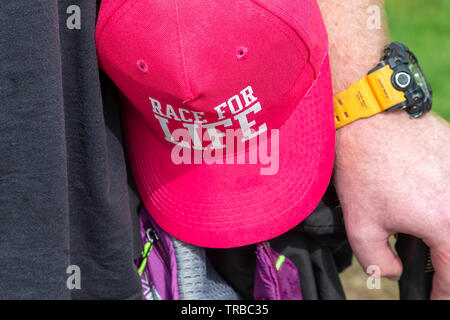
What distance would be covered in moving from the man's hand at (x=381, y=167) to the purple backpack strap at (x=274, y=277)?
168mm

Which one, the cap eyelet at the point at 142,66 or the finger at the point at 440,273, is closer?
the cap eyelet at the point at 142,66

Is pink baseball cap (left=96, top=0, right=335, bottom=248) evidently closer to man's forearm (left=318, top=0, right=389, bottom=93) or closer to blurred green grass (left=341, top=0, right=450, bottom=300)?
man's forearm (left=318, top=0, right=389, bottom=93)

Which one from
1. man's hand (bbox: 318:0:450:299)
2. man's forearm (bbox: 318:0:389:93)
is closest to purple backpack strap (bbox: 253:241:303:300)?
man's hand (bbox: 318:0:450:299)

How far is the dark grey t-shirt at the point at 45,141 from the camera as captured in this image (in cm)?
77

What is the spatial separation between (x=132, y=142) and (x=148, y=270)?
0.99 feet

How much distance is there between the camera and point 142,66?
878 mm

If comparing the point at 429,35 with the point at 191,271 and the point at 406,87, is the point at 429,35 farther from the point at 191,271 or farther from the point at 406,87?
the point at 191,271

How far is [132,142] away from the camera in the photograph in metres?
1.14

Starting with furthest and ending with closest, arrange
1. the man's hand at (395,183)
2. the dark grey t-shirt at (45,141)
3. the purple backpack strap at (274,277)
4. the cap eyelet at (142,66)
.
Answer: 1. the purple backpack strap at (274,277)
2. the man's hand at (395,183)
3. the cap eyelet at (142,66)
4. the dark grey t-shirt at (45,141)

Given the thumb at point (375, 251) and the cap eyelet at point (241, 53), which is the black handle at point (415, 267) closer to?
the thumb at point (375, 251)

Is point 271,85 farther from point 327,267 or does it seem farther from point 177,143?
point 327,267

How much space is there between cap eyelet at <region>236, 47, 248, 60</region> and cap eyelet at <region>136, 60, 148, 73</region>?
15 centimetres

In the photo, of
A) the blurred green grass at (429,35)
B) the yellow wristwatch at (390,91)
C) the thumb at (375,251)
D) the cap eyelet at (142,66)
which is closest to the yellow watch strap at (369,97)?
the yellow wristwatch at (390,91)
